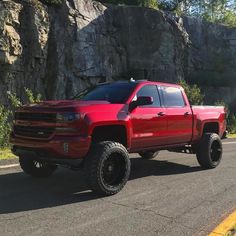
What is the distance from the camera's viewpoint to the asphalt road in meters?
5.90

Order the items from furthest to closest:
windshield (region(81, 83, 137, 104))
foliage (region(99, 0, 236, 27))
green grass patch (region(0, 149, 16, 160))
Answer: foliage (region(99, 0, 236, 27)), green grass patch (region(0, 149, 16, 160)), windshield (region(81, 83, 137, 104))

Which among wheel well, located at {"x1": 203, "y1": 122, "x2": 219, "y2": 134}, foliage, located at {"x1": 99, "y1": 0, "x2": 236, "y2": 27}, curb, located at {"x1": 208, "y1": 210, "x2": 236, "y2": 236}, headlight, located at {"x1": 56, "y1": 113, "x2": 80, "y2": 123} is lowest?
curb, located at {"x1": 208, "y1": 210, "x2": 236, "y2": 236}

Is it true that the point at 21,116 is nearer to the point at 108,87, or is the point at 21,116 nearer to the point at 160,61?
the point at 108,87

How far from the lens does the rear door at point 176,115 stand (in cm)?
955

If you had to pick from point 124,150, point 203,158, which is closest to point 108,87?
point 124,150

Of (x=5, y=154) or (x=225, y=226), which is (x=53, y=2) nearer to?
(x=5, y=154)

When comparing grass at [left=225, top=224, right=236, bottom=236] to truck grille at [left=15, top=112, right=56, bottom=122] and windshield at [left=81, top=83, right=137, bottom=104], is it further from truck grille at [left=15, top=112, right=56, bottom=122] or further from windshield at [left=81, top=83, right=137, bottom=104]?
windshield at [left=81, top=83, right=137, bottom=104]

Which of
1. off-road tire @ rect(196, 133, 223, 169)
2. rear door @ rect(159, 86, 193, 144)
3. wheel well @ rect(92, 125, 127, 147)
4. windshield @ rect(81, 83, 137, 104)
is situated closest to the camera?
wheel well @ rect(92, 125, 127, 147)

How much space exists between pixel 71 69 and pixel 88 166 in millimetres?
14225

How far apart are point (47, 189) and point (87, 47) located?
15085 millimetres

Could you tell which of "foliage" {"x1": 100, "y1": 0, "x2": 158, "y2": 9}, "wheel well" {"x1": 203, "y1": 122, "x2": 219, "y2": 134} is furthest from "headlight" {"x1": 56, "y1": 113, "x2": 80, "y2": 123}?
"foliage" {"x1": 100, "y1": 0, "x2": 158, "y2": 9}

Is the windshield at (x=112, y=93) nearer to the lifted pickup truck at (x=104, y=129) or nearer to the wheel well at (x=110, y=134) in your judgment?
the lifted pickup truck at (x=104, y=129)

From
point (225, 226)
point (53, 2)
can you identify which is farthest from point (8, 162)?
point (53, 2)

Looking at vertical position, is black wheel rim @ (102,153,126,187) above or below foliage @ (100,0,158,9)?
below
